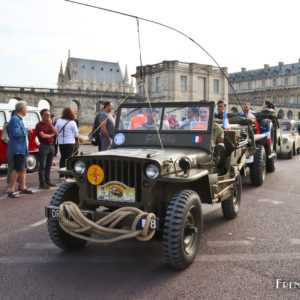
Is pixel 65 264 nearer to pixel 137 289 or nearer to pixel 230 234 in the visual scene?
pixel 137 289

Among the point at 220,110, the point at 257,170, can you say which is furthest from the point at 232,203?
the point at 257,170

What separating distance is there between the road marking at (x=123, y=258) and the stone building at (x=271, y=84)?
315 feet

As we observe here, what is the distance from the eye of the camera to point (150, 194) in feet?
13.5

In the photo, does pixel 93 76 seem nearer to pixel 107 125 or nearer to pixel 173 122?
pixel 107 125

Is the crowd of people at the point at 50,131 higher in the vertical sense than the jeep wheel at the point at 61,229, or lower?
higher

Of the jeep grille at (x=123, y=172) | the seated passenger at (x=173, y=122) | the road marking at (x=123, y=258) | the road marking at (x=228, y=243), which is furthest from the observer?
the seated passenger at (x=173, y=122)

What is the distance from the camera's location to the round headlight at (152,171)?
4.00m

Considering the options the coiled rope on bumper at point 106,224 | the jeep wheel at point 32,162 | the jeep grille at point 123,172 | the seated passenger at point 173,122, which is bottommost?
the jeep wheel at point 32,162

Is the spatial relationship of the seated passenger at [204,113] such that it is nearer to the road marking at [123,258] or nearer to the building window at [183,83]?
the road marking at [123,258]

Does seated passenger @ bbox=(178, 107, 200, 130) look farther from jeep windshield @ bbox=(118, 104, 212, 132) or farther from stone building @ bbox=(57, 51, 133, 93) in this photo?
stone building @ bbox=(57, 51, 133, 93)

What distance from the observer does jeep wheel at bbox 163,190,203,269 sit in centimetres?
384

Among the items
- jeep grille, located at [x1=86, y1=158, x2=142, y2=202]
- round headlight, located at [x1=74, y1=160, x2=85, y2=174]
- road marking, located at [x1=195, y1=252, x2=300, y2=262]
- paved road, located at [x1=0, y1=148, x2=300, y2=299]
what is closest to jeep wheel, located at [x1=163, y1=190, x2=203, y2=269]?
paved road, located at [x1=0, y1=148, x2=300, y2=299]

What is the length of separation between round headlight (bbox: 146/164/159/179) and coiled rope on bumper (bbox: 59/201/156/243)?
39 cm

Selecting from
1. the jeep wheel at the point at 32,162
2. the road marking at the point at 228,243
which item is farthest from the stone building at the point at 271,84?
the road marking at the point at 228,243
